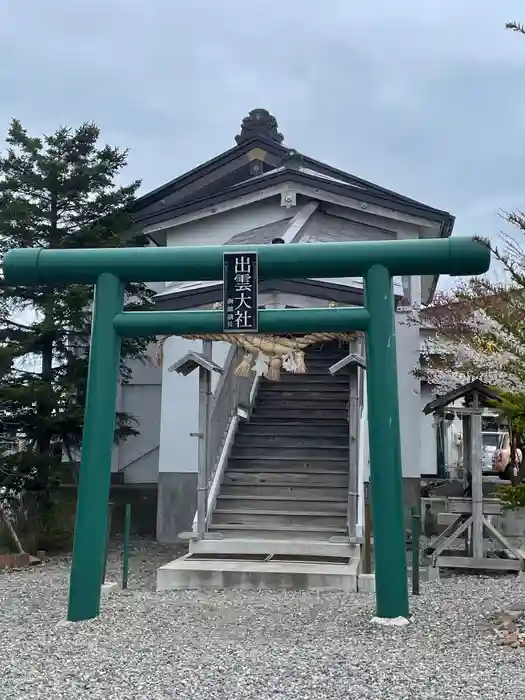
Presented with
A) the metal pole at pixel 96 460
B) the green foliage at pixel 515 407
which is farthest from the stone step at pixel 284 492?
the green foliage at pixel 515 407

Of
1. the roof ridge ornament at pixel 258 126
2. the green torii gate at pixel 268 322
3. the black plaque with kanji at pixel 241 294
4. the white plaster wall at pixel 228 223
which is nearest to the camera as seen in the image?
the green torii gate at pixel 268 322

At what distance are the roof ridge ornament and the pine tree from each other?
5.98 m

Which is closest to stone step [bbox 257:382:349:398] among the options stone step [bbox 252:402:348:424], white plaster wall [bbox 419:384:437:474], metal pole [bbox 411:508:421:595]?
stone step [bbox 252:402:348:424]

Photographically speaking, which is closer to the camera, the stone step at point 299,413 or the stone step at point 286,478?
the stone step at point 286,478

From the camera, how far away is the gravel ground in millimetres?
4988

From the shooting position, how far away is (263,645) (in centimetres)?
604

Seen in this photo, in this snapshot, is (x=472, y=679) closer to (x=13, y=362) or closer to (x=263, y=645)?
(x=263, y=645)

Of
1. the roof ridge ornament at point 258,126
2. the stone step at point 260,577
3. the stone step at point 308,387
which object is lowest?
the stone step at point 260,577

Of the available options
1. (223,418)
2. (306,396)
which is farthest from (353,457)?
(306,396)

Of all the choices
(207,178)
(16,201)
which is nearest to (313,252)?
(16,201)

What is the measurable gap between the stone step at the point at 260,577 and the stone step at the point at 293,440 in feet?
9.81

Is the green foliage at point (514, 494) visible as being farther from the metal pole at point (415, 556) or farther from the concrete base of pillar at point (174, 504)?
the concrete base of pillar at point (174, 504)

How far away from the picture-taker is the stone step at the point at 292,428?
12.1 m

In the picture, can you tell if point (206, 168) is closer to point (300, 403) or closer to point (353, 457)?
point (300, 403)
